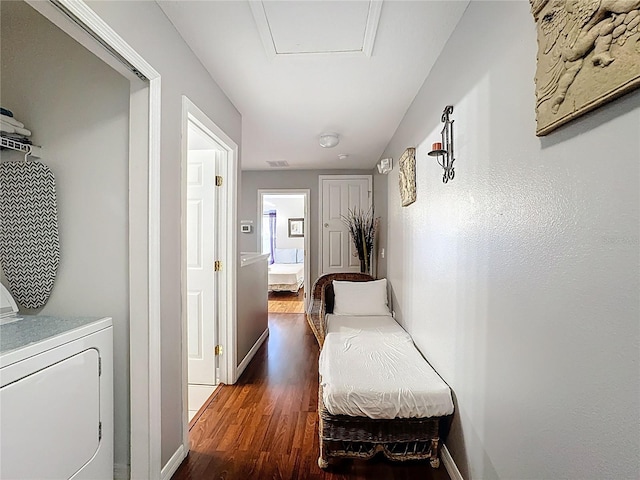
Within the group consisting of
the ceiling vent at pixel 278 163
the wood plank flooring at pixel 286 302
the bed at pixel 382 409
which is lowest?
the wood plank flooring at pixel 286 302

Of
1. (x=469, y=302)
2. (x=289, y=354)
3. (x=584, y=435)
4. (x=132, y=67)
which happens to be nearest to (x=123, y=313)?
(x=132, y=67)

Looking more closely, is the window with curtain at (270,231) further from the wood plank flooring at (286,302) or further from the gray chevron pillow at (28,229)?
the gray chevron pillow at (28,229)

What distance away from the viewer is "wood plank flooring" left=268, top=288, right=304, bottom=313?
595 centimetres

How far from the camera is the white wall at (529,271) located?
739 millimetres

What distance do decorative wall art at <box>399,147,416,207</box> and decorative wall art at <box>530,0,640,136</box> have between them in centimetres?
155

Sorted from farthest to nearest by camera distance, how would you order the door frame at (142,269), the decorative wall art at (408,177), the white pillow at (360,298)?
the white pillow at (360,298), the decorative wall art at (408,177), the door frame at (142,269)

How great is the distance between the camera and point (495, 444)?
1.29 m

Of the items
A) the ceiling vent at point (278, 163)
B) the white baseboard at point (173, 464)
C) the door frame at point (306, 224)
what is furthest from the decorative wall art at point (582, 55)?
the door frame at point (306, 224)

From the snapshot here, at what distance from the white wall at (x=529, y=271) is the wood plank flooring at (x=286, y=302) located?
422 centimetres

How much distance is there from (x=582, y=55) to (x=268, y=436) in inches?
93.4

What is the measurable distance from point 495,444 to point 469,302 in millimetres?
568

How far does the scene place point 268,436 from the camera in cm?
212

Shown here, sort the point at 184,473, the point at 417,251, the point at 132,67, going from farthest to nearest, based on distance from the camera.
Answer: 1. the point at 417,251
2. the point at 184,473
3. the point at 132,67

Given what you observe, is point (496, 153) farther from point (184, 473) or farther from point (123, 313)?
point (184, 473)
